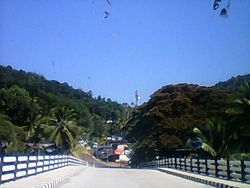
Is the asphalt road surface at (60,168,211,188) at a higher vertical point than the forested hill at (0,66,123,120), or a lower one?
lower

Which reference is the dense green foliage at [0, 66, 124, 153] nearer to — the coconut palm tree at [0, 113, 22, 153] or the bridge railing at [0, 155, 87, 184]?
the coconut palm tree at [0, 113, 22, 153]

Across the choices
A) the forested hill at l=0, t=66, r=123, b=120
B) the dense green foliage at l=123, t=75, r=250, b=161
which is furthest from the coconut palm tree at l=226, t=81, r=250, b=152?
the forested hill at l=0, t=66, r=123, b=120

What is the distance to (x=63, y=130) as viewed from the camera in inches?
2916

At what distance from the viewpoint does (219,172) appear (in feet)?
86.1

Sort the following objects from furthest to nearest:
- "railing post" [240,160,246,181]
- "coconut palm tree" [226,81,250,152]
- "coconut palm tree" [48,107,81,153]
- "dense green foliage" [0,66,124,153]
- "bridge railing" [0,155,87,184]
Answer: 1. "coconut palm tree" [48,107,81,153]
2. "dense green foliage" [0,66,124,153]
3. "coconut palm tree" [226,81,250,152]
4. "railing post" [240,160,246,181]
5. "bridge railing" [0,155,87,184]

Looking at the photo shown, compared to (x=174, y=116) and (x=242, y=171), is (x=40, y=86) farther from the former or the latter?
(x=242, y=171)

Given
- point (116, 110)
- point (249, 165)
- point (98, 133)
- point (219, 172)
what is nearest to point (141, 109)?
point (219, 172)

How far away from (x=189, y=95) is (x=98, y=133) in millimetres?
87307

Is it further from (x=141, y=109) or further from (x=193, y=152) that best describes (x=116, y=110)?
(x=193, y=152)

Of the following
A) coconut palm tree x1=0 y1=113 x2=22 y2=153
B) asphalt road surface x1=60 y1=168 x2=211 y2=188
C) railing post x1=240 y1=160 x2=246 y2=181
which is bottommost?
asphalt road surface x1=60 y1=168 x2=211 y2=188

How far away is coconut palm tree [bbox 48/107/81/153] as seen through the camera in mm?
73250

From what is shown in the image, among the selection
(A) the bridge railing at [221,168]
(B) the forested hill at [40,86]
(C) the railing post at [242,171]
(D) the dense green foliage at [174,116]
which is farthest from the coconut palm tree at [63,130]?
(C) the railing post at [242,171]

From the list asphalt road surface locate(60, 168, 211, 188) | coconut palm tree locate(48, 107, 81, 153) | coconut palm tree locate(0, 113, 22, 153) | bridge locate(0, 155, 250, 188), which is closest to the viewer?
bridge locate(0, 155, 250, 188)

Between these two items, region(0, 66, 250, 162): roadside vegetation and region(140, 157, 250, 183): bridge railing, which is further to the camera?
region(0, 66, 250, 162): roadside vegetation
